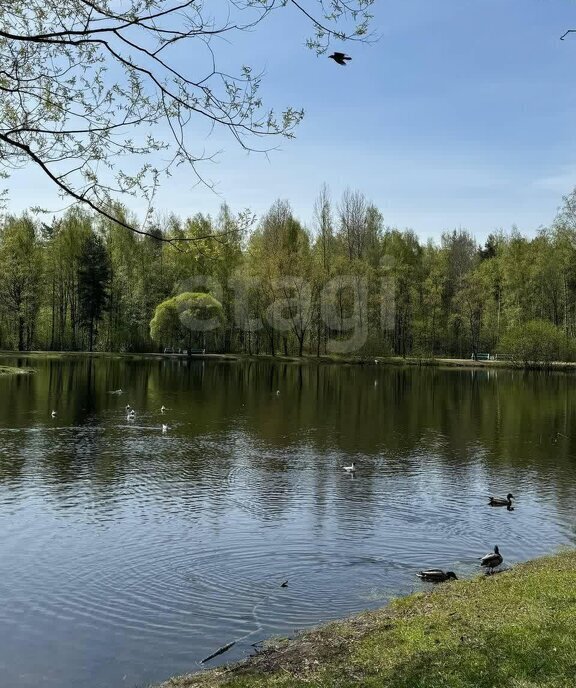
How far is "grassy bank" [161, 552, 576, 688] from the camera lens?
7672 millimetres

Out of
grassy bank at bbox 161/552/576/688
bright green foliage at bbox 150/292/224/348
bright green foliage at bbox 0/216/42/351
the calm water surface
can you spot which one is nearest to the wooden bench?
bright green foliage at bbox 150/292/224/348

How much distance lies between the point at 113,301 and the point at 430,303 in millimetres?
47335

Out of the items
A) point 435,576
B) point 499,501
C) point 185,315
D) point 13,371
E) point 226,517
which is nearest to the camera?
point 435,576

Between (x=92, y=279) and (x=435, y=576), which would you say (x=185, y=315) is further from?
(x=435, y=576)

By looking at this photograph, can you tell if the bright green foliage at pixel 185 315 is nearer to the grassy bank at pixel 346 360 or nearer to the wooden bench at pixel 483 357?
the grassy bank at pixel 346 360

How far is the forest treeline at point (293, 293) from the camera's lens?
9144 centimetres

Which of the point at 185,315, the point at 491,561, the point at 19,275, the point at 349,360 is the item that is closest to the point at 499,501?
the point at 491,561

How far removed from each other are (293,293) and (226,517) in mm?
77490

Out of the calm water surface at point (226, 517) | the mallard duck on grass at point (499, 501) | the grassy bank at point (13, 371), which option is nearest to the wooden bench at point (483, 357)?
the calm water surface at point (226, 517)

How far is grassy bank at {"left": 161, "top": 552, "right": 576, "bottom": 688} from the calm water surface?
54.5 inches

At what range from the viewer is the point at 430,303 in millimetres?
102938

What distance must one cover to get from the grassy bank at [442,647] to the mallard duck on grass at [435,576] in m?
1.63

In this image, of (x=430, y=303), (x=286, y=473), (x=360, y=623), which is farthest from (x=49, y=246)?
(x=360, y=623)

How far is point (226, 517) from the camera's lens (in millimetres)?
19047
